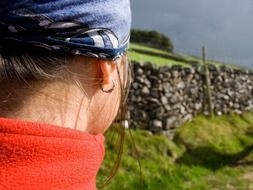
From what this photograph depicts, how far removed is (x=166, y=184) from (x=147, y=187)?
0.47 m

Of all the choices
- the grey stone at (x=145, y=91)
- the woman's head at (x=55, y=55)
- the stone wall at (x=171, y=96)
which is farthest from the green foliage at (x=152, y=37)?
the woman's head at (x=55, y=55)

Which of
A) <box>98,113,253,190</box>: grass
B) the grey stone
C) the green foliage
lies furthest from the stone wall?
the green foliage

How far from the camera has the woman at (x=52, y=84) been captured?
113 centimetres

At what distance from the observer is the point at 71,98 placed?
1228 mm

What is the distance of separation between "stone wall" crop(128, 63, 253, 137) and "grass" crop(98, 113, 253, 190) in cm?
36

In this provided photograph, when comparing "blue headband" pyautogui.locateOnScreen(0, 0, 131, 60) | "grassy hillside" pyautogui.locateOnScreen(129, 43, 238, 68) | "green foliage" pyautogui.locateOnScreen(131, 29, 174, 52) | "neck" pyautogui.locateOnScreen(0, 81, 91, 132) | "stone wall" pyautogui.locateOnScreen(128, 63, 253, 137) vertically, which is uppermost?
"blue headband" pyautogui.locateOnScreen(0, 0, 131, 60)

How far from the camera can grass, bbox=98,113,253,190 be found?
944cm

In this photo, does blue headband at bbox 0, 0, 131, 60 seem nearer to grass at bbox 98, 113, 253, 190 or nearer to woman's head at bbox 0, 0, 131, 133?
woman's head at bbox 0, 0, 131, 133

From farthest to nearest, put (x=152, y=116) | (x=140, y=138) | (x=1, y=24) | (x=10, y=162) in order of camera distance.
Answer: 1. (x=152, y=116)
2. (x=140, y=138)
3. (x=1, y=24)
4. (x=10, y=162)

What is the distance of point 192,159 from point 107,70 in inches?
402

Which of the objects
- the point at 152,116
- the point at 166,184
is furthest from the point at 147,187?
the point at 152,116

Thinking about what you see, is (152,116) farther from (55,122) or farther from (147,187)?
(55,122)

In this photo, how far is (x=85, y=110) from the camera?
127 centimetres

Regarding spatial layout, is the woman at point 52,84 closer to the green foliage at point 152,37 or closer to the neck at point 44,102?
the neck at point 44,102
